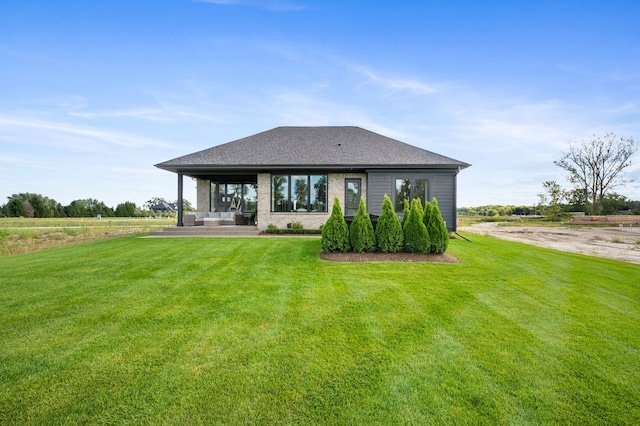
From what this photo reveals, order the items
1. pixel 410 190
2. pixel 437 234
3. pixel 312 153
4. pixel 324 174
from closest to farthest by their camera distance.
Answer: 1. pixel 437 234
2. pixel 410 190
3. pixel 324 174
4. pixel 312 153

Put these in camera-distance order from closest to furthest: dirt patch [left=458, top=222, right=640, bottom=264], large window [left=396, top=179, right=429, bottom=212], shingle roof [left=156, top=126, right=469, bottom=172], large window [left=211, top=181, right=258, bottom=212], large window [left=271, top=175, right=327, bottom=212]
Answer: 1. dirt patch [left=458, top=222, right=640, bottom=264]
2. shingle roof [left=156, top=126, right=469, bottom=172]
3. large window [left=396, top=179, right=429, bottom=212]
4. large window [left=271, top=175, right=327, bottom=212]
5. large window [left=211, top=181, right=258, bottom=212]

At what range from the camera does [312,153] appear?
12.9m

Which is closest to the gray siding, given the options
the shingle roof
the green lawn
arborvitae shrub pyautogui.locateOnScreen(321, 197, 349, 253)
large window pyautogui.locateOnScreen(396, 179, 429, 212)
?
large window pyautogui.locateOnScreen(396, 179, 429, 212)

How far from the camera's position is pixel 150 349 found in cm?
263

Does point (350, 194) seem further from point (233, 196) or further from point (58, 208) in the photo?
point (58, 208)

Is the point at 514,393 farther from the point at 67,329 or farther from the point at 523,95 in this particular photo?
the point at 523,95

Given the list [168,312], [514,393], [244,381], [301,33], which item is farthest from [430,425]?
[301,33]

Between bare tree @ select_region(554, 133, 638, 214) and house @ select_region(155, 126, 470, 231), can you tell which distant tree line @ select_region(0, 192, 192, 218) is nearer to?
house @ select_region(155, 126, 470, 231)

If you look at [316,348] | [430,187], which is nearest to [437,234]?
[316,348]

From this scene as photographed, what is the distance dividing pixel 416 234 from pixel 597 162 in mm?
38199

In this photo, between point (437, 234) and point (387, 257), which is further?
point (437, 234)

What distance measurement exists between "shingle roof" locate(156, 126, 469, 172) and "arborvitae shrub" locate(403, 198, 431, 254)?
16.5 ft

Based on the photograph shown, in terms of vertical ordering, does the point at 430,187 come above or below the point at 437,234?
above

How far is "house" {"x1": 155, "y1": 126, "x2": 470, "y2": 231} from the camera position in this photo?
1183cm
